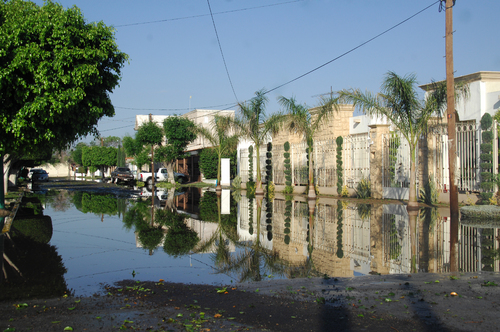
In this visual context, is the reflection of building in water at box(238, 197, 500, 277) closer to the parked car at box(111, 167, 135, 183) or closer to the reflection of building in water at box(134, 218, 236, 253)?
the reflection of building in water at box(134, 218, 236, 253)

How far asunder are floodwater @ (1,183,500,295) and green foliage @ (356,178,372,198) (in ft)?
16.9

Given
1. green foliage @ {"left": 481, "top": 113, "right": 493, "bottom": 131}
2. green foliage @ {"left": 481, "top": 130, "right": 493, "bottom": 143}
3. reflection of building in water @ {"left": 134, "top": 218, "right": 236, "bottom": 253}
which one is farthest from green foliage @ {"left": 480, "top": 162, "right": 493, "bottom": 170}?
reflection of building in water @ {"left": 134, "top": 218, "right": 236, "bottom": 253}

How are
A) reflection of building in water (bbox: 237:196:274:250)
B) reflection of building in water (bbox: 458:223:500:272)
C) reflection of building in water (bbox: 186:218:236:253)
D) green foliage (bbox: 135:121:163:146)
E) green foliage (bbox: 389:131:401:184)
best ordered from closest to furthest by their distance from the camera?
reflection of building in water (bbox: 458:223:500:272) < reflection of building in water (bbox: 186:218:236:253) < reflection of building in water (bbox: 237:196:274:250) < green foliage (bbox: 389:131:401:184) < green foliage (bbox: 135:121:163:146)

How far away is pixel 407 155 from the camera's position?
64.1ft

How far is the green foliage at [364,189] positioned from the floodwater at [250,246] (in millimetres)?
5143

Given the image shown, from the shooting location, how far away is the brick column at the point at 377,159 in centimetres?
2048

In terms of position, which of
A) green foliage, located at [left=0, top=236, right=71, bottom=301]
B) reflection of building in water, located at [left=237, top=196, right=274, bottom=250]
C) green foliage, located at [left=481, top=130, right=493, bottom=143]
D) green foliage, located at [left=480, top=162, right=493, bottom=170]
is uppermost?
green foliage, located at [left=481, top=130, right=493, bottom=143]

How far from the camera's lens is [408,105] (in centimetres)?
1569

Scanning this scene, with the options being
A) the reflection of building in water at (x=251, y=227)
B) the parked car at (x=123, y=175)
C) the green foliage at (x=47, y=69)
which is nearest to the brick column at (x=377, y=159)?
the reflection of building in water at (x=251, y=227)

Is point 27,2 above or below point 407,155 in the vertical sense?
above

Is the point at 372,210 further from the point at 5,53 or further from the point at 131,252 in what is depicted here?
the point at 5,53

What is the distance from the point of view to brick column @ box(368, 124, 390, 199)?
20484 millimetres

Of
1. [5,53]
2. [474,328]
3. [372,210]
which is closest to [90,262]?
[5,53]

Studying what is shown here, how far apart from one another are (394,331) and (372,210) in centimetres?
1243
